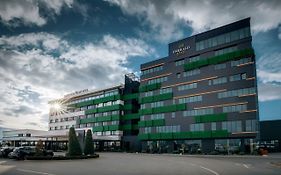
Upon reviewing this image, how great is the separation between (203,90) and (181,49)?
12498 mm

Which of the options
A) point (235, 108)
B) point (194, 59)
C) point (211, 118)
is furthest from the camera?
point (194, 59)

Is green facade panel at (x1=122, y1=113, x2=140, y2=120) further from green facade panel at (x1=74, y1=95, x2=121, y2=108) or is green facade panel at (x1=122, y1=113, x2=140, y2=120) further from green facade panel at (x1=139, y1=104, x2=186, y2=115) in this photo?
green facade panel at (x1=74, y1=95, x2=121, y2=108)

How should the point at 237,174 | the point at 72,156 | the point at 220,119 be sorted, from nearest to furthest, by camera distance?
the point at 237,174 < the point at 72,156 < the point at 220,119

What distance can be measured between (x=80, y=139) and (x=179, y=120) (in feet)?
106

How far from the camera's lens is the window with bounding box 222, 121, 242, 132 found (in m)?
59.6

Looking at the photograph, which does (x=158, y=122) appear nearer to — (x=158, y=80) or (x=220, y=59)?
(x=158, y=80)

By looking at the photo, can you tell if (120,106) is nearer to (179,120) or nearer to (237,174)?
(179,120)

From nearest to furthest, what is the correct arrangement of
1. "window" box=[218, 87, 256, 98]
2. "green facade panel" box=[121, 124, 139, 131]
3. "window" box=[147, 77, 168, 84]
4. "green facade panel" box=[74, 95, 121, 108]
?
"window" box=[218, 87, 256, 98]
"window" box=[147, 77, 168, 84]
"green facade panel" box=[121, 124, 139, 131]
"green facade panel" box=[74, 95, 121, 108]

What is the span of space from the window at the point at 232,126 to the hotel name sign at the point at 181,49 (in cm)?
2011

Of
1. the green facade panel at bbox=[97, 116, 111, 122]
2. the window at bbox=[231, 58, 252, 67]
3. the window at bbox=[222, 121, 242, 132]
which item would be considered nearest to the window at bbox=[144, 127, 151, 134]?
the green facade panel at bbox=[97, 116, 111, 122]

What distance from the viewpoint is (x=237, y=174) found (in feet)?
63.6

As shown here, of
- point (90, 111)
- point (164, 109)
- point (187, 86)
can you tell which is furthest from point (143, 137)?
point (90, 111)

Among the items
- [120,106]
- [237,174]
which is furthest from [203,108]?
[237,174]

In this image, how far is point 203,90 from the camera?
66688mm
